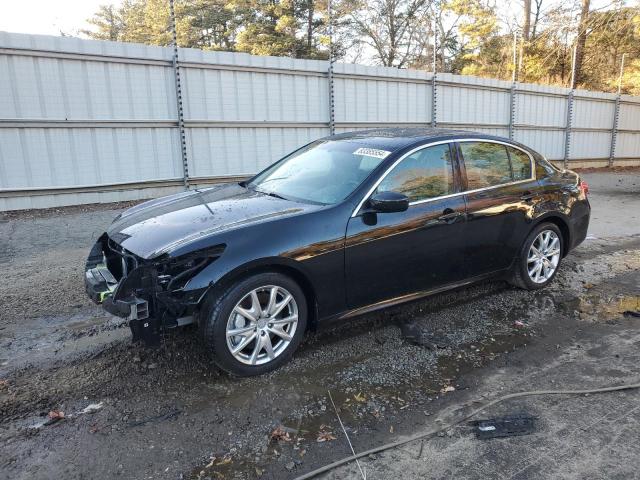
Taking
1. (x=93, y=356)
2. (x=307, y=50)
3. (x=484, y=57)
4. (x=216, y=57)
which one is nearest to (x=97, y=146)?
(x=216, y=57)

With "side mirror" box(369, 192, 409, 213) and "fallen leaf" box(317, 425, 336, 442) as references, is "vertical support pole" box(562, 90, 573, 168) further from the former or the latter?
"fallen leaf" box(317, 425, 336, 442)

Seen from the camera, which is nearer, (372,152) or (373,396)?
(373,396)

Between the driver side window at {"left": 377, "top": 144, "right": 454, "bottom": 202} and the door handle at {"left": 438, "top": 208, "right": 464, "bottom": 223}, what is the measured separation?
0.16 meters

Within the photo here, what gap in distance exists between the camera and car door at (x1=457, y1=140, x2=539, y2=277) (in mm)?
4402

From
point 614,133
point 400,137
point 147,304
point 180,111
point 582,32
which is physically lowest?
point 614,133

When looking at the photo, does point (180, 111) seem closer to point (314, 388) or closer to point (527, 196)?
point (527, 196)

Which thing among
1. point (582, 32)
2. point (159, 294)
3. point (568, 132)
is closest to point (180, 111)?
point (159, 294)

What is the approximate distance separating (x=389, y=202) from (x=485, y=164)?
1.48 metres

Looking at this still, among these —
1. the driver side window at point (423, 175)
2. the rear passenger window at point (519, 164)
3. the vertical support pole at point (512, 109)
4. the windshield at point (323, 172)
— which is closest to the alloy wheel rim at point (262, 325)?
the windshield at point (323, 172)

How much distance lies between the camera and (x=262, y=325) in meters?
3.37

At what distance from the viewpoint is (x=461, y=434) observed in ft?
9.28

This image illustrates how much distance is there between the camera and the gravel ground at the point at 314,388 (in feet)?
8.56

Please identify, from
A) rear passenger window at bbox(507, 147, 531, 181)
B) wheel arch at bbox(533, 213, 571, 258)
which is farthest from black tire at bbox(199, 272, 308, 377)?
wheel arch at bbox(533, 213, 571, 258)

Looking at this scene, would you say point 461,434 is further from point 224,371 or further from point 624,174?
Answer: point 624,174
